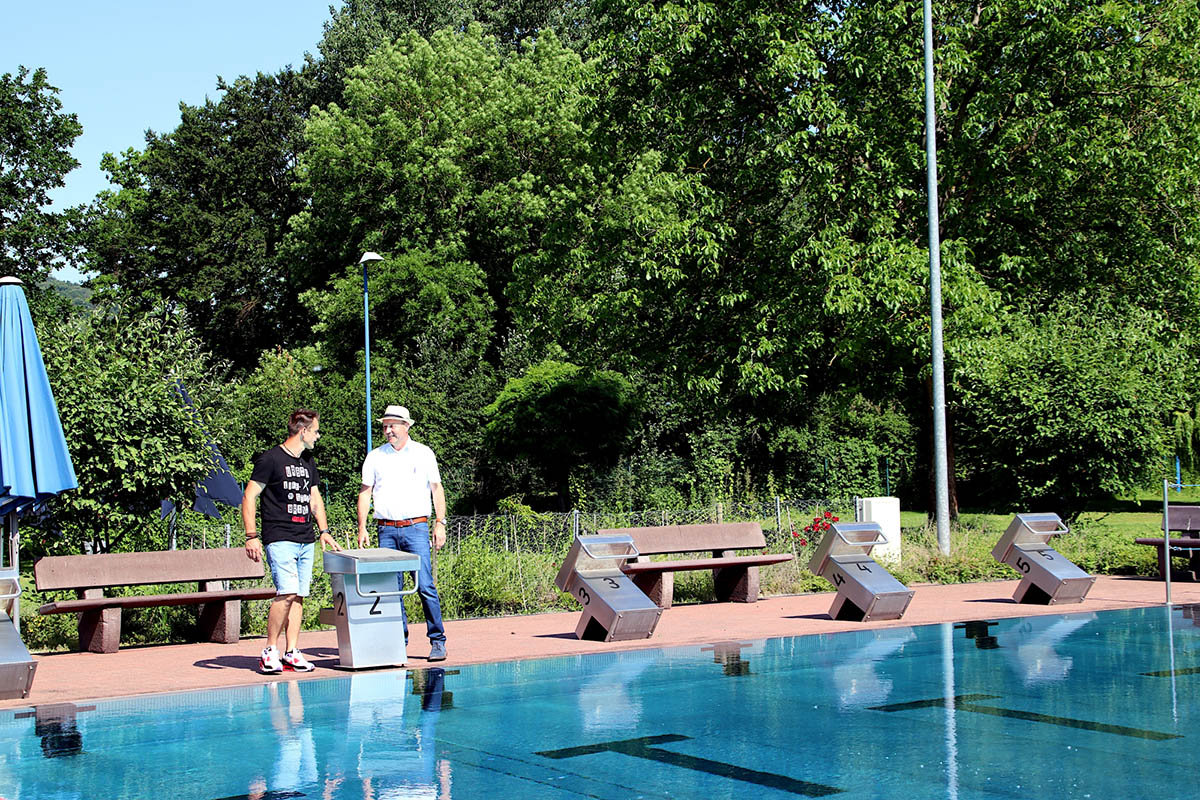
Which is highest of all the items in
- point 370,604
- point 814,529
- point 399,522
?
point 399,522

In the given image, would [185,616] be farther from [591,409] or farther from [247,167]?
[247,167]

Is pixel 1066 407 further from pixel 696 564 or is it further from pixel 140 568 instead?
pixel 140 568

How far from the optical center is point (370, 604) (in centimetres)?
1040

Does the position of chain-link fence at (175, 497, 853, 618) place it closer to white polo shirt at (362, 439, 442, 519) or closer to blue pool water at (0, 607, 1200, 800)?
white polo shirt at (362, 439, 442, 519)

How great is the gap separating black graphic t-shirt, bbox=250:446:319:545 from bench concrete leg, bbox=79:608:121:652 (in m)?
2.91

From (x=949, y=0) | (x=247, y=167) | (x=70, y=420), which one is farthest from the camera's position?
(x=247, y=167)

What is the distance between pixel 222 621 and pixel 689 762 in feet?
24.1

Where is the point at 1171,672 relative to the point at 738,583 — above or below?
below

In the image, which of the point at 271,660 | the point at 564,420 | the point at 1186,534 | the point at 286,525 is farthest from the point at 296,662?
the point at 564,420

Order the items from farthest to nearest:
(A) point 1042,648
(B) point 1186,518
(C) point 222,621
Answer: (B) point 1186,518, (C) point 222,621, (A) point 1042,648

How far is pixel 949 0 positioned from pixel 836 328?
6.38 metres

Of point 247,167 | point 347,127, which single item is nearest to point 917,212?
point 347,127

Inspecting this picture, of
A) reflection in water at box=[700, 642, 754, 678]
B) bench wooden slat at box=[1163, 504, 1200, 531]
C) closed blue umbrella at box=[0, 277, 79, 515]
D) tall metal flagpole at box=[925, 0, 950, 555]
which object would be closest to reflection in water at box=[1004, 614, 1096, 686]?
reflection in water at box=[700, 642, 754, 678]

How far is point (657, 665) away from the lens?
34.9 ft
